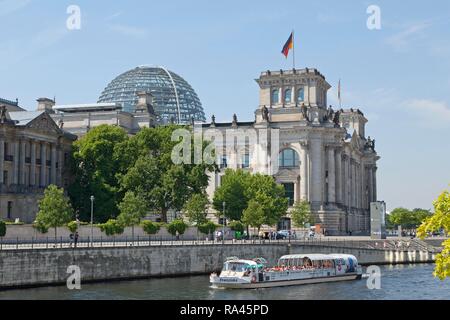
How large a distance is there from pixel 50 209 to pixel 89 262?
1770cm

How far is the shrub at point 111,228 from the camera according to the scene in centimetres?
8334

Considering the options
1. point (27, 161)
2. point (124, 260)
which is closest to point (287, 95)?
point (27, 161)

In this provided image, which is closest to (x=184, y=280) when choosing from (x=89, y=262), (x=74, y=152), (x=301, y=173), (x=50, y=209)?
(x=89, y=262)

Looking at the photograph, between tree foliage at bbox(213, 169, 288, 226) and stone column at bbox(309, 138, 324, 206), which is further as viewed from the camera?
stone column at bbox(309, 138, 324, 206)

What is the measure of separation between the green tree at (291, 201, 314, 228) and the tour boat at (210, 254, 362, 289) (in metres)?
49.3

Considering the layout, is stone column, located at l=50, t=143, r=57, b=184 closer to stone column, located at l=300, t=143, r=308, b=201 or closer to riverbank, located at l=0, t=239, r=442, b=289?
riverbank, located at l=0, t=239, r=442, b=289

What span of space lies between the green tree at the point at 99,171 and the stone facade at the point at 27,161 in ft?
12.1

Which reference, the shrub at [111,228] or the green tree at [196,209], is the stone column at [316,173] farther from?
the shrub at [111,228]

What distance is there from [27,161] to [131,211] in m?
26.1

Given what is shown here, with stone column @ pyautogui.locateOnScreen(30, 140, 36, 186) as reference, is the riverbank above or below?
below

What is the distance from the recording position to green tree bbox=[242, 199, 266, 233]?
10962cm

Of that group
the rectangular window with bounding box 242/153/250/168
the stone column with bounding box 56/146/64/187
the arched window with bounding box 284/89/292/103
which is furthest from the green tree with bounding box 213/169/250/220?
the arched window with bounding box 284/89/292/103

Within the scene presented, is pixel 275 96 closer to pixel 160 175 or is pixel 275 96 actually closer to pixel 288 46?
pixel 288 46

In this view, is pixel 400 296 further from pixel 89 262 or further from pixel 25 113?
pixel 25 113
